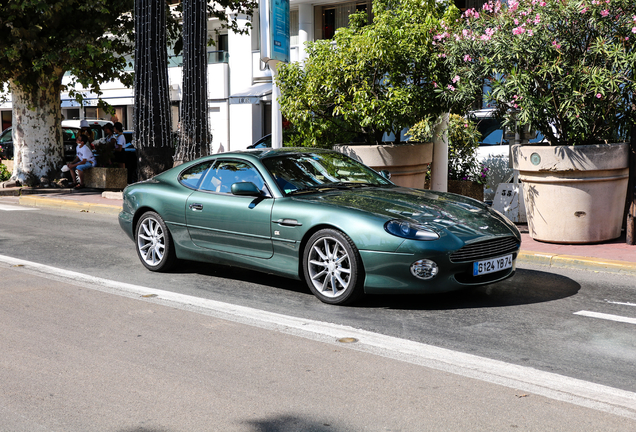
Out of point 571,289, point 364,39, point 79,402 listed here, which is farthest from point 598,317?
point 364,39

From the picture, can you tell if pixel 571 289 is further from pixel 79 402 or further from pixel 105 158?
pixel 105 158

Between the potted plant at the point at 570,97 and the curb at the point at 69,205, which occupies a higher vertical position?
the potted plant at the point at 570,97

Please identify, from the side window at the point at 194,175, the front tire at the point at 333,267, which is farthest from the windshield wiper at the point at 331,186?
the side window at the point at 194,175

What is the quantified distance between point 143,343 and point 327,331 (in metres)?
1.29

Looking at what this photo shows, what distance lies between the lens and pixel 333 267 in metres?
6.18

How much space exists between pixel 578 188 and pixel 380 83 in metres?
3.60

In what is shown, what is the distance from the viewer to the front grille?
19.3ft

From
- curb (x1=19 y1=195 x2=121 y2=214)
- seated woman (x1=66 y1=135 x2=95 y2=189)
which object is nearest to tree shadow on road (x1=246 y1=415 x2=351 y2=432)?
curb (x1=19 y1=195 x2=121 y2=214)

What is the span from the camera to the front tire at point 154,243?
7684 millimetres

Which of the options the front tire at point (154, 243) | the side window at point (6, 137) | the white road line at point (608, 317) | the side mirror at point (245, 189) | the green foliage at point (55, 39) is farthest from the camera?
the side window at point (6, 137)

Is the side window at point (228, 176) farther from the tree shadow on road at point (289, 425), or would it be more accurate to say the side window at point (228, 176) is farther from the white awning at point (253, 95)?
the white awning at point (253, 95)

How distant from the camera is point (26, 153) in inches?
727

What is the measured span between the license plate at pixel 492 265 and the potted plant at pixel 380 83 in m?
4.96

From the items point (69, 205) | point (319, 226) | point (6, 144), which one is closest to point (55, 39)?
point (69, 205)
